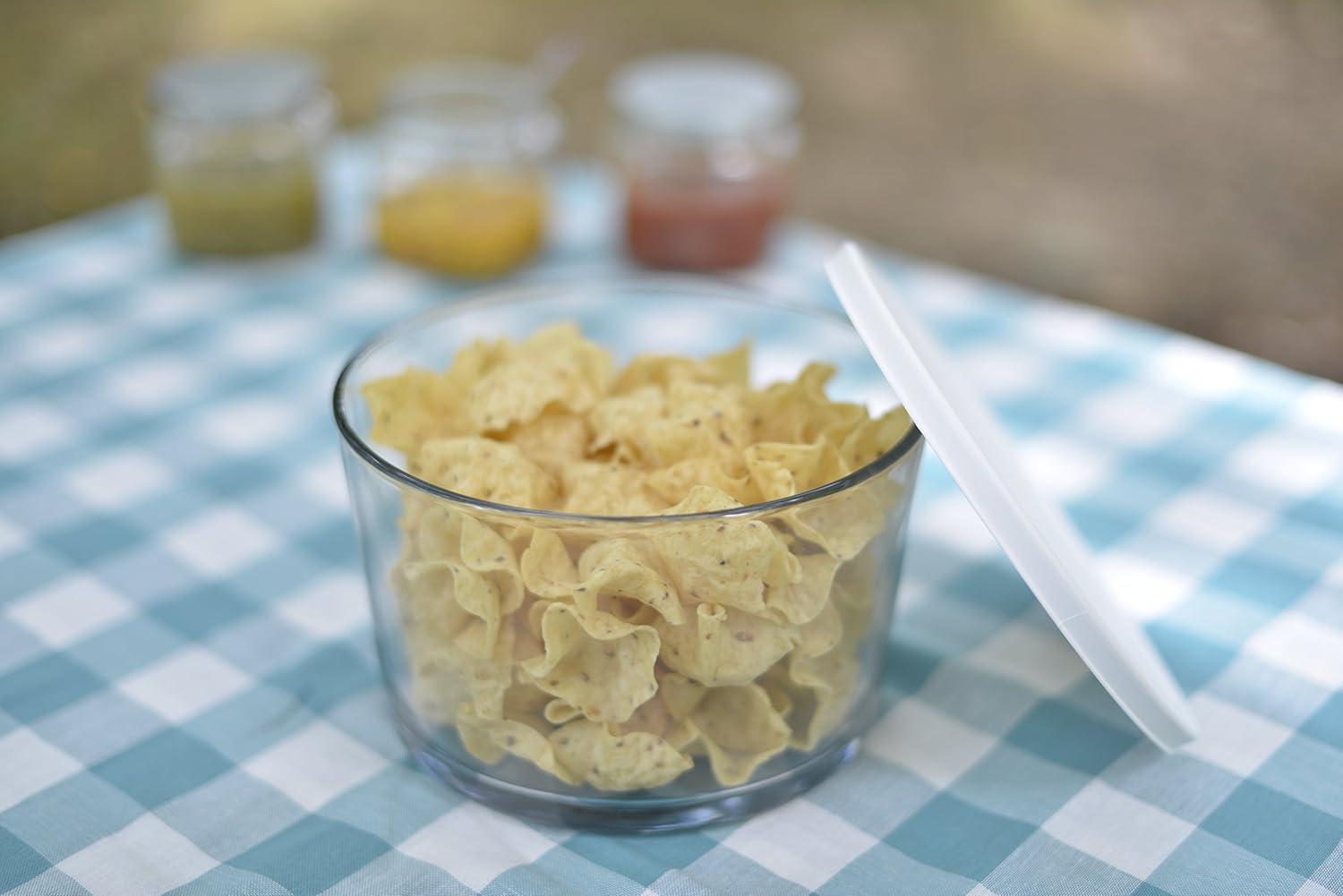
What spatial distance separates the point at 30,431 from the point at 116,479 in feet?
0.36

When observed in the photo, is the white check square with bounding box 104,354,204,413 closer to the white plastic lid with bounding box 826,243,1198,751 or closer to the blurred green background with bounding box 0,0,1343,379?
the white plastic lid with bounding box 826,243,1198,751

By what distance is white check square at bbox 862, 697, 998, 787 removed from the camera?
653 mm

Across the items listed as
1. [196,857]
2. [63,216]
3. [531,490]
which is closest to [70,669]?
[196,857]

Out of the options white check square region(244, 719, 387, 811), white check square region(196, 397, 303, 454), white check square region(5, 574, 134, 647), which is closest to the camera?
white check square region(244, 719, 387, 811)

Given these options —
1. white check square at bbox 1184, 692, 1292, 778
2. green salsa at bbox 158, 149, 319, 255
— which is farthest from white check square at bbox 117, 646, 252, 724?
green salsa at bbox 158, 149, 319, 255

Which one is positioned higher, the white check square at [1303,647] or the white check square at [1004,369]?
the white check square at [1303,647]

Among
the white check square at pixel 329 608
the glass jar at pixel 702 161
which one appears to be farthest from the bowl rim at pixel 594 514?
the glass jar at pixel 702 161

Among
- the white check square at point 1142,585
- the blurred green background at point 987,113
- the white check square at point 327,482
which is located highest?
the white check square at point 327,482

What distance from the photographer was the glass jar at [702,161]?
1.25 meters

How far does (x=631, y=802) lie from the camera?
60 cm

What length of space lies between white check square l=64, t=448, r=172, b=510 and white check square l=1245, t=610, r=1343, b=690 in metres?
0.70

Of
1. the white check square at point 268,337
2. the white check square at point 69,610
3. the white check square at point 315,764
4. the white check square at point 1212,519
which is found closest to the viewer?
the white check square at point 315,764

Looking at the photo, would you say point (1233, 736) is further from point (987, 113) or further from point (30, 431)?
point (987, 113)

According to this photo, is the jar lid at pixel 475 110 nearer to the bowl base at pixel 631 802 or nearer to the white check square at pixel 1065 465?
the white check square at pixel 1065 465
